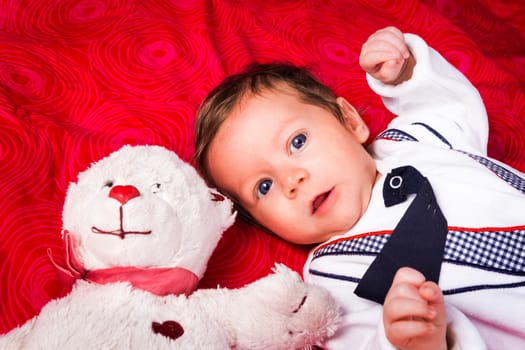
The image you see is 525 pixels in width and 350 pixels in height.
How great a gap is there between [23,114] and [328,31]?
0.82 metres

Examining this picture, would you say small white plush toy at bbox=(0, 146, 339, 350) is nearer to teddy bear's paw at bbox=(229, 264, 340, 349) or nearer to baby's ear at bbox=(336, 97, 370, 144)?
teddy bear's paw at bbox=(229, 264, 340, 349)

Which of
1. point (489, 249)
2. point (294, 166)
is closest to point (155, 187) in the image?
point (294, 166)

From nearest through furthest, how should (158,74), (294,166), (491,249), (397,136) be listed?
(491,249) < (294,166) < (397,136) < (158,74)

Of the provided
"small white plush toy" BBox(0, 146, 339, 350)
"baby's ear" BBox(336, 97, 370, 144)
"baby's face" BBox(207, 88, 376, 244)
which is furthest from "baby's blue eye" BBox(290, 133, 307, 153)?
"small white plush toy" BBox(0, 146, 339, 350)

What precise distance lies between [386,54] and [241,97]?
0.30 meters

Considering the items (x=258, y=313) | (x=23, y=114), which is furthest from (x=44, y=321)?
(x=23, y=114)

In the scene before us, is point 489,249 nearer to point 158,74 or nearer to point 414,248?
point 414,248

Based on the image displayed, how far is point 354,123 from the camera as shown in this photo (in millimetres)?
1103

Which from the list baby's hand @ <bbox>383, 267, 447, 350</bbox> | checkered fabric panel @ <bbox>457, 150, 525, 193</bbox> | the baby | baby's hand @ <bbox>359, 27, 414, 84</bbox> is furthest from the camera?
baby's hand @ <bbox>359, 27, 414, 84</bbox>

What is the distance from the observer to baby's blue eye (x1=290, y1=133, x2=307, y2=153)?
982 millimetres

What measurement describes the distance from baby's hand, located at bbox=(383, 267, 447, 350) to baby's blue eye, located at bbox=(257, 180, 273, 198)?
40 cm

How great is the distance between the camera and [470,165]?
97 cm

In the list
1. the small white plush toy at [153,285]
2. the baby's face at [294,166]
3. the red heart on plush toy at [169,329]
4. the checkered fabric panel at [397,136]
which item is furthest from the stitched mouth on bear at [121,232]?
the checkered fabric panel at [397,136]

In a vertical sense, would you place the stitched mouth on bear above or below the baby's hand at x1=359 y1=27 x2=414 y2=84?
below
